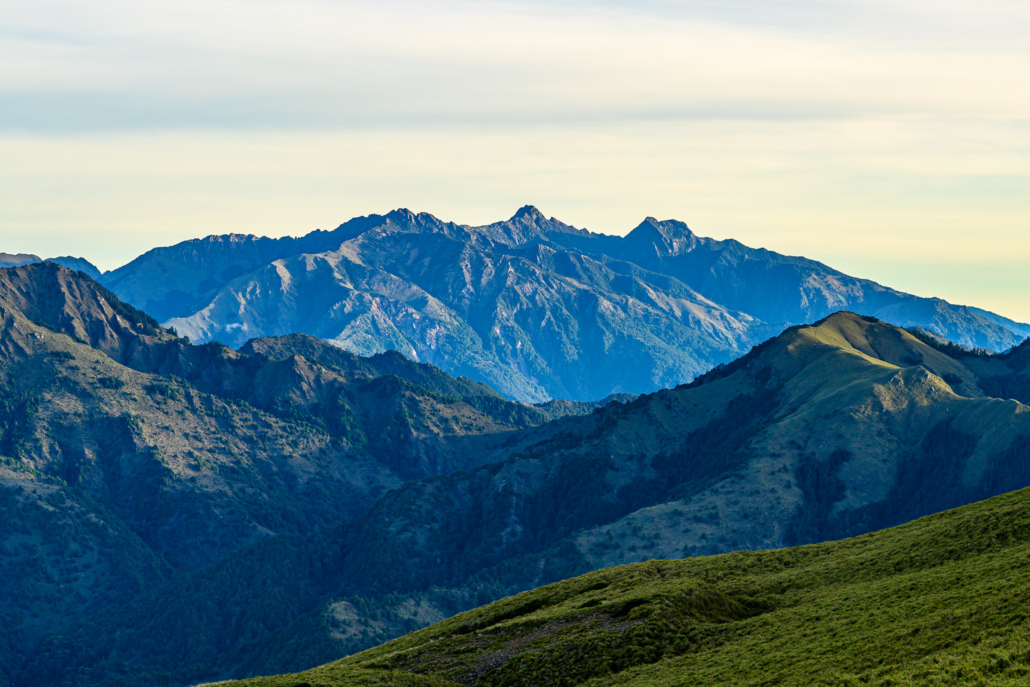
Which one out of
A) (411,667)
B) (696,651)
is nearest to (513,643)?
(411,667)

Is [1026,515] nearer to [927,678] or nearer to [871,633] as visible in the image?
[871,633]

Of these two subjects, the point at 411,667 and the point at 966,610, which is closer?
the point at 966,610

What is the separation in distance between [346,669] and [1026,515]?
11944 cm

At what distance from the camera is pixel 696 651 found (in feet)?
566

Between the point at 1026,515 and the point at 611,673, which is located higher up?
the point at 1026,515

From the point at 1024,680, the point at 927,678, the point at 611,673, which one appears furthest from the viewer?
the point at 611,673

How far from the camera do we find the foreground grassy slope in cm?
13400

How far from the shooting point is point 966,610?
14375 centimetres

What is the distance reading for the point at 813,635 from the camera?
162 m

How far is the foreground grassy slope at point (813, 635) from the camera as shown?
5276 inches

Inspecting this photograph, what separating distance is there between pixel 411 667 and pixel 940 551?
94.7 m

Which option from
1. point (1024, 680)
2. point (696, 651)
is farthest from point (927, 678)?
point (696, 651)

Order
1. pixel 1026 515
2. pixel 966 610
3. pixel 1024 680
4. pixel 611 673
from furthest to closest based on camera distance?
pixel 1026 515, pixel 611 673, pixel 966 610, pixel 1024 680

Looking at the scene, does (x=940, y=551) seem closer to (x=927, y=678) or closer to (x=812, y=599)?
(x=812, y=599)
